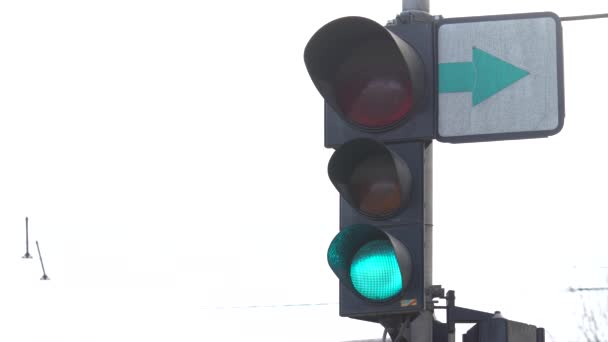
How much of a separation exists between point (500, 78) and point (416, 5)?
2.10ft

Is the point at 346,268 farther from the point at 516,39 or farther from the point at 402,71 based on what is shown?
the point at 516,39

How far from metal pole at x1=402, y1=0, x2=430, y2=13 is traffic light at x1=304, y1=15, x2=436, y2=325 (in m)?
0.34

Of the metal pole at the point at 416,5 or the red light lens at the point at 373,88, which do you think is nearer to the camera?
the red light lens at the point at 373,88

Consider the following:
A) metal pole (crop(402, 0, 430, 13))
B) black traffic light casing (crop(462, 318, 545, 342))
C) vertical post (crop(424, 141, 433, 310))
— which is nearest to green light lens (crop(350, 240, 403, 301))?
vertical post (crop(424, 141, 433, 310))

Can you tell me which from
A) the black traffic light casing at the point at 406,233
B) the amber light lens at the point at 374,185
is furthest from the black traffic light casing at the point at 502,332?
the amber light lens at the point at 374,185

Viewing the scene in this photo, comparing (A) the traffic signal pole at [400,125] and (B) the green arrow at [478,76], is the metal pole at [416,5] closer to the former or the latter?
(A) the traffic signal pole at [400,125]

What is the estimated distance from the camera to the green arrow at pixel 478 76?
5652mm

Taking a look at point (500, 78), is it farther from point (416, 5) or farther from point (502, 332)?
point (502, 332)

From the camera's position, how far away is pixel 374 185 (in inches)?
218

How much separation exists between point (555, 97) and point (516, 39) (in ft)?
0.95

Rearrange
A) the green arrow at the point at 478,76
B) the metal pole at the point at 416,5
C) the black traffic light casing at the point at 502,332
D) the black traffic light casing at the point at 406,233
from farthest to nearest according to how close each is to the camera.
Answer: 1. the metal pole at the point at 416,5
2. the black traffic light casing at the point at 502,332
3. the green arrow at the point at 478,76
4. the black traffic light casing at the point at 406,233

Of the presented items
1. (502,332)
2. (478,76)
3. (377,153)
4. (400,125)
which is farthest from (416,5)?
(502,332)

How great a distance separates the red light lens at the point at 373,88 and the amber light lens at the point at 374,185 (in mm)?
182

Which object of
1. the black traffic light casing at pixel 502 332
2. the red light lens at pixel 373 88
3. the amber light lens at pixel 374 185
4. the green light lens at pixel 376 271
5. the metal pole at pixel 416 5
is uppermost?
the metal pole at pixel 416 5
